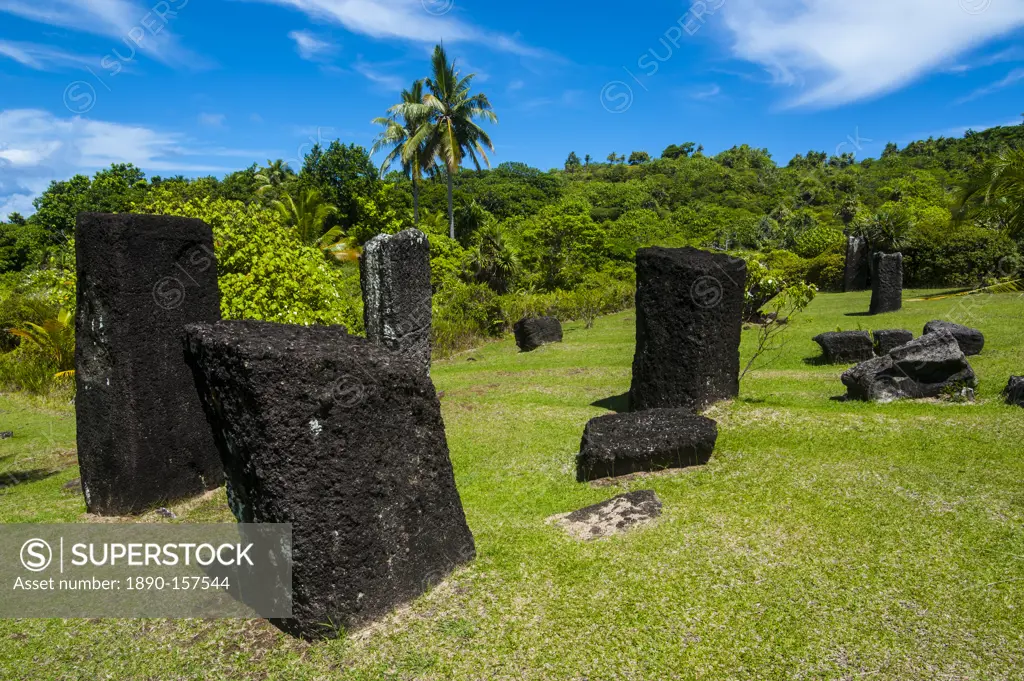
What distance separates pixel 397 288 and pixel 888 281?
1577 centimetres

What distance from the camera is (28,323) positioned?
1714 centimetres

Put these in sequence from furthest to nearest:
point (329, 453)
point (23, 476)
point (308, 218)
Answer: point (308, 218)
point (23, 476)
point (329, 453)

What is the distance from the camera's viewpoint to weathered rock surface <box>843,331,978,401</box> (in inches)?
395

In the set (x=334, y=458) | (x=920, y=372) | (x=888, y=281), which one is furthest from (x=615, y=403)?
(x=888, y=281)

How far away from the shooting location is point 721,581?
205 inches

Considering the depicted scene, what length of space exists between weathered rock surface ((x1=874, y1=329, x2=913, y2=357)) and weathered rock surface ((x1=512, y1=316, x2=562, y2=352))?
9.07 m

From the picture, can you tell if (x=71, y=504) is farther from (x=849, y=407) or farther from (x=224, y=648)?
(x=849, y=407)

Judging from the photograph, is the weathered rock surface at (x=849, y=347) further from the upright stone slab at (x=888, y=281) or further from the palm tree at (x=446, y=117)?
the palm tree at (x=446, y=117)

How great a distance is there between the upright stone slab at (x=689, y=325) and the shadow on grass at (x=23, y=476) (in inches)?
350

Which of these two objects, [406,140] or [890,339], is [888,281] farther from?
[406,140]

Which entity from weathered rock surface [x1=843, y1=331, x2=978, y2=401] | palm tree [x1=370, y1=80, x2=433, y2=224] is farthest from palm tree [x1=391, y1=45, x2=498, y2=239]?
weathered rock surface [x1=843, y1=331, x2=978, y2=401]

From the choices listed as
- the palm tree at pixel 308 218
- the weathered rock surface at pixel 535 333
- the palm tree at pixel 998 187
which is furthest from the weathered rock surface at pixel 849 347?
the palm tree at pixel 308 218

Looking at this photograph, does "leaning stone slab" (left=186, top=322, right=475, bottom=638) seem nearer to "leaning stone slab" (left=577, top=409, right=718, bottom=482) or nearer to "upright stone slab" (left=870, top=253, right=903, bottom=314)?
"leaning stone slab" (left=577, top=409, right=718, bottom=482)

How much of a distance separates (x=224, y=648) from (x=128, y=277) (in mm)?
4392
